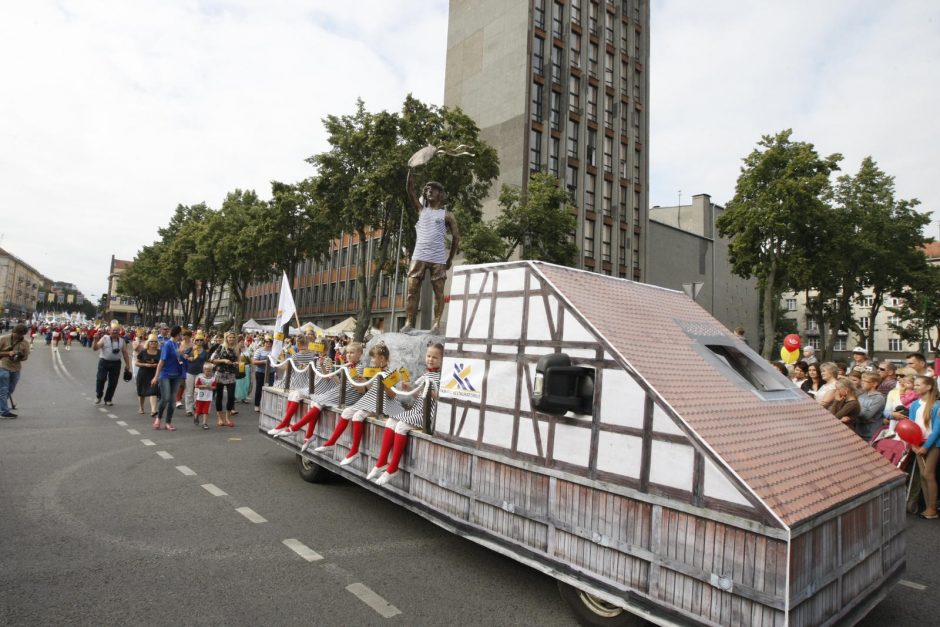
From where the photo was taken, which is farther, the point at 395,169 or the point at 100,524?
the point at 395,169

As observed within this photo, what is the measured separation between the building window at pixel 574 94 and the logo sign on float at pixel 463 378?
1559 inches

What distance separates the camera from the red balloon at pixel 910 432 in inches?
273

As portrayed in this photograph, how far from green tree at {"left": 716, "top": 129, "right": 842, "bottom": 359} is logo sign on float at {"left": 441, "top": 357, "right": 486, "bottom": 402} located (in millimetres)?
26159

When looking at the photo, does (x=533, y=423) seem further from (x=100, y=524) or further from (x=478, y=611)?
(x=100, y=524)

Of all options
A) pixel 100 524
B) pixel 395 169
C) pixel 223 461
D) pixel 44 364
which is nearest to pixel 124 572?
pixel 100 524

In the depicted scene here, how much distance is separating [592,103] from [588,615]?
1713 inches

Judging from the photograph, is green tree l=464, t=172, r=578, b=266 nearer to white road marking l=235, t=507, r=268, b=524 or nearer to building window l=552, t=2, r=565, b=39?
building window l=552, t=2, r=565, b=39

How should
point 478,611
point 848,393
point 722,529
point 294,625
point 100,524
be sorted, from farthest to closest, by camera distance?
point 848,393 < point 100,524 < point 478,611 < point 294,625 < point 722,529

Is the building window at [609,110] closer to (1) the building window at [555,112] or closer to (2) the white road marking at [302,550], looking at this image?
(1) the building window at [555,112]

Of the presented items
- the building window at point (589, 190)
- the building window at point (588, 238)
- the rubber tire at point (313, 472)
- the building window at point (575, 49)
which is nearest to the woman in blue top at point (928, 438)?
the rubber tire at point (313, 472)

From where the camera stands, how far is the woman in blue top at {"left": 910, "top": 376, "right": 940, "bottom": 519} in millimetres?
7094

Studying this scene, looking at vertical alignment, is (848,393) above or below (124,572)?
above

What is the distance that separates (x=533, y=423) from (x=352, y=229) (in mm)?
23647

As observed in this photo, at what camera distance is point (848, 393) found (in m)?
8.08
